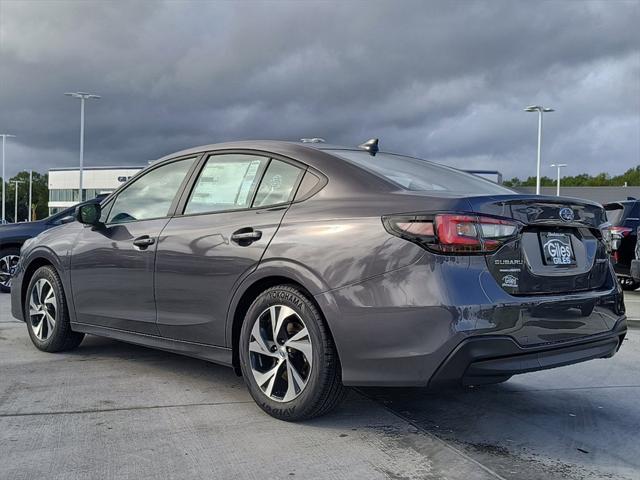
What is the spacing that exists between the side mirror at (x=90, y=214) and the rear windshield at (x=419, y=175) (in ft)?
6.55

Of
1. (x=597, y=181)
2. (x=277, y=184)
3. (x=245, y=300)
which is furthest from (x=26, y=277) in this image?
(x=597, y=181)

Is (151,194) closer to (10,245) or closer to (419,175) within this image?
(419,175)

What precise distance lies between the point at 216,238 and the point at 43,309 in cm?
228

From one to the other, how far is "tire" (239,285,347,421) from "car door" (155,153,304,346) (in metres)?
0.25

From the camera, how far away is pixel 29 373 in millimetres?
4844

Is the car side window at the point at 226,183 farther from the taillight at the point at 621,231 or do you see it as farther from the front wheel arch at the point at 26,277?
the taillight at the point at 621,231

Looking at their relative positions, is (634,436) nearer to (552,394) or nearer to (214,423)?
(552,394)

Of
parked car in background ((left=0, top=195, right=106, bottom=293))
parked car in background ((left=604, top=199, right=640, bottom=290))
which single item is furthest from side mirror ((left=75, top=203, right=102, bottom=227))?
parked car in background ((left=604, top=199, right=640, bottom=290))

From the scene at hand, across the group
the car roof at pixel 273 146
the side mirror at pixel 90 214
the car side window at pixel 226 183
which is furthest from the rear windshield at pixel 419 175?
the side mirror at pixel 90 214

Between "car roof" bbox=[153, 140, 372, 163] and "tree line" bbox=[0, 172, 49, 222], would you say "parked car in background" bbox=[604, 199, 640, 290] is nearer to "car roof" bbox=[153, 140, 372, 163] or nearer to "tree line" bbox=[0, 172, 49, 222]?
"car roof" bbox=[153, 140, 372, 163]

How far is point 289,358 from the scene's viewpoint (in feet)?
12.1

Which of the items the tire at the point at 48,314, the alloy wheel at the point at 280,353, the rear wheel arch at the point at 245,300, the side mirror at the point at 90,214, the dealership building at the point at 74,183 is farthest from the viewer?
the dealership building at the point at 74,183

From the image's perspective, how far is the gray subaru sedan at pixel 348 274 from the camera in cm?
322

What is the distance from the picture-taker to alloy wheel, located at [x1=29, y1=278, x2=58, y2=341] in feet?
18.0
